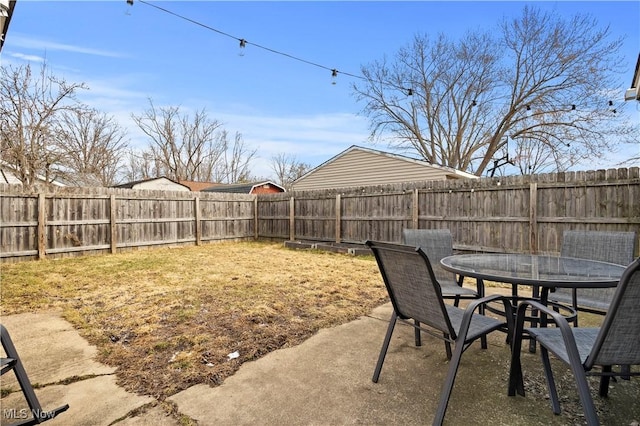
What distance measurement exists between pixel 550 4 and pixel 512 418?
54.1 feet

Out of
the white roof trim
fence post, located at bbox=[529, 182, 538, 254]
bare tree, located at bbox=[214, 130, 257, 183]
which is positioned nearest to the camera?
fence post, located at bbox=[529, 182, 538, 254]

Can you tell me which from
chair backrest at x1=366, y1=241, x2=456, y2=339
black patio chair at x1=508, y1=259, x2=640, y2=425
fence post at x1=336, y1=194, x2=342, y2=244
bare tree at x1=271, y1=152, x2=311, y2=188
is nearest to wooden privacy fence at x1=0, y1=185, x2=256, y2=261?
fence post at x1=336, y1=194, x2=342, y2=244

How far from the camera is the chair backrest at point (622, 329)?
1.18m

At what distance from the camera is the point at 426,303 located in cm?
170

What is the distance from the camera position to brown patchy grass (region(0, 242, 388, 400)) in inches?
89.4

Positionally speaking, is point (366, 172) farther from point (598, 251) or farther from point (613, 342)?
point (613, 342)

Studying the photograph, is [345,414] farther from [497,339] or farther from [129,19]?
[129,19]

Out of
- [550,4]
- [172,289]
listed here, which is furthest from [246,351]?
[550,4]

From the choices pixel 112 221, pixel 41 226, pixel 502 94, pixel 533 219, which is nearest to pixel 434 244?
pixel 533 219

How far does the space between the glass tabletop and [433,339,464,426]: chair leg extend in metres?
0.49

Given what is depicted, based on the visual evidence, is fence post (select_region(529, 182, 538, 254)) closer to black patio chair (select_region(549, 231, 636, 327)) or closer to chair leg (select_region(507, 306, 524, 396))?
black patio chair (select_region(549, 231, 636, 327))

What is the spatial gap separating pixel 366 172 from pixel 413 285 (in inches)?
415

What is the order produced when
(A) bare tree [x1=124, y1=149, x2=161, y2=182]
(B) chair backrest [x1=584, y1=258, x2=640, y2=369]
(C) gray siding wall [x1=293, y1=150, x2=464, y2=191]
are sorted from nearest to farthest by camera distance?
1. (B) chair backrest [x1=584, y1=258, x2=640, y2=369]
2. (C) gray siding wall [x1=293, y1=150, x2=464, y2=191]
3. (A) bare tree [x1=124, y1=149, x2=161, y2=182]
